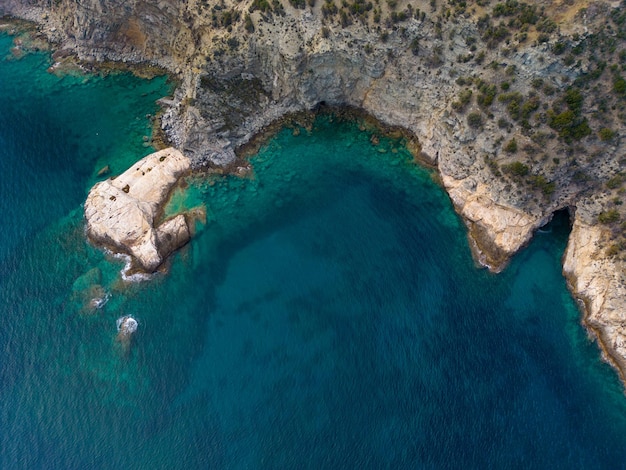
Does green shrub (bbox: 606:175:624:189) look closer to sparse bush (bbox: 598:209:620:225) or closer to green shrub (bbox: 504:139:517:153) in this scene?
sparse bush (bbox: 598:209:620:225)

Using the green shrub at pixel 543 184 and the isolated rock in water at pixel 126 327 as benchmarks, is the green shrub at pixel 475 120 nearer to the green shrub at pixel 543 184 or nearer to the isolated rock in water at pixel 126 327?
the green shrub at pixel 543 184

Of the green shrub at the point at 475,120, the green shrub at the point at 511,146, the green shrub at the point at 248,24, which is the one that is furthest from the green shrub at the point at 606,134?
the green shrub at the point at 248,24

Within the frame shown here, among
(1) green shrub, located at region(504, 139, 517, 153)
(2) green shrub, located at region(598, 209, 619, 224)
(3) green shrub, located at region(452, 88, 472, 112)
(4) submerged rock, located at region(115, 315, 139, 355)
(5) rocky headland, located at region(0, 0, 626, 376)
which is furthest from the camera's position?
(3) green shrub, located at region(452, 88, 472, 112)

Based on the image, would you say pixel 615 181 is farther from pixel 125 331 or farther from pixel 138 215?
pixel 125 331

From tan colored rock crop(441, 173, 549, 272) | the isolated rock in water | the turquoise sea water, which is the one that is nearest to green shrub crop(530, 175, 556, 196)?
tan colored rock crop(441, 173, 549, 272)

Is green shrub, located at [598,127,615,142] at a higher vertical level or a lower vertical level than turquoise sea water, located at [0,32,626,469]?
higher

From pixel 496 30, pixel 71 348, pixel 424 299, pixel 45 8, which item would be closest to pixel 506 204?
pixel 424 299

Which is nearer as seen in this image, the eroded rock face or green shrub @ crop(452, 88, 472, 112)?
the eroded rock face
